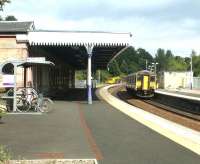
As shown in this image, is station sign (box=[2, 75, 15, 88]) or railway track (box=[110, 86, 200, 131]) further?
railway track (box=[110, 86, 200, 131])

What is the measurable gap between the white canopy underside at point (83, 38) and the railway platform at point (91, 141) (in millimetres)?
15311

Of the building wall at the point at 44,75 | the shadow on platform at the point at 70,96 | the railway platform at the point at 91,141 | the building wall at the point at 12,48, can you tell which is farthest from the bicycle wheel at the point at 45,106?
the shadow on platform at the point at 70,96

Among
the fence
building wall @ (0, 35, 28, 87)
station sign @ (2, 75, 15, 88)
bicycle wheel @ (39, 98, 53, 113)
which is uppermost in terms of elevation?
building wall @ (0, 35, 28, 87)

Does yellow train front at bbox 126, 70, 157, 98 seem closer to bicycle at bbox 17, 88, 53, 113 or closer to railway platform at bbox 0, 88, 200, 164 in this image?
bicycle at bbox 17, 88, 53, 113

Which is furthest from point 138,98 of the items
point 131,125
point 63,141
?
point 63,141

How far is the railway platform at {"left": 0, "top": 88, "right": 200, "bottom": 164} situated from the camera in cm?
1237

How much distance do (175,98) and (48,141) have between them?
29910mm

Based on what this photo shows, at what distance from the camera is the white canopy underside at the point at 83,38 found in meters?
36.8

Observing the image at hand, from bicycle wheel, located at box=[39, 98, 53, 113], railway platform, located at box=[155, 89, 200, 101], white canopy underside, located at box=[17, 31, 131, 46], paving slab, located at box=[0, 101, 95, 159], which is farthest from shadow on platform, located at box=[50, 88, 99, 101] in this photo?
paving slab, located at box=[0, 101, 95, 159]

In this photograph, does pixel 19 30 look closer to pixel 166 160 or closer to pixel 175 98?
pixel 175 98

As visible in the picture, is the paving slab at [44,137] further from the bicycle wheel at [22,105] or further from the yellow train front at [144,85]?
the yellow train front at [144,85]

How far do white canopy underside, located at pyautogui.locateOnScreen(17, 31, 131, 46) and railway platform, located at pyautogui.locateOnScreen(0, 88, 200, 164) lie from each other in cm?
1531

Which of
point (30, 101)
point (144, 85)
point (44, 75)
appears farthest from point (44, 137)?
point (144, 85)

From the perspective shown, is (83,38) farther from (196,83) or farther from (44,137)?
(196,83)
